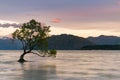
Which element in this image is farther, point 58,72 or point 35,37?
point 35,37

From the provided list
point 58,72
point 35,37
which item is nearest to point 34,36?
point 35,37

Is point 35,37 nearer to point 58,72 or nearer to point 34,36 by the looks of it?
point 34,36

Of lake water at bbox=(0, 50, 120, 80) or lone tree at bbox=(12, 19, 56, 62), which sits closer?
lake water at bbox=(0, 50, 120, 80)

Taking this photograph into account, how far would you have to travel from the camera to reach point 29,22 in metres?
108

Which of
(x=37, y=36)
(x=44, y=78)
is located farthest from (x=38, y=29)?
(x=44, y=78)

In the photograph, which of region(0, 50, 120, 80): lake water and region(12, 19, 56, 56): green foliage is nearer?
region(0, 50, 120, 80): lake water

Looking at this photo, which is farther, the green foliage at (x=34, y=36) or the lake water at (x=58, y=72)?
the green foliage at (x=34, y=36)

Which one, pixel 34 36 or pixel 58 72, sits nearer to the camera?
pixel 58 72

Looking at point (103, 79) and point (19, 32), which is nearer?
point (103, 79)

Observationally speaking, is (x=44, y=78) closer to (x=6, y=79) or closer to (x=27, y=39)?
(x=6, y=79)

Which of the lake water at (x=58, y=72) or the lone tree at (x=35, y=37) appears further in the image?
the lone tree at (x=35, y=37)

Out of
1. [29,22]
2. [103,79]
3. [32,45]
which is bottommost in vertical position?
[103,79]

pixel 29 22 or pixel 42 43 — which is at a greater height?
pixel 29 22

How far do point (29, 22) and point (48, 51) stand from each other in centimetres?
1068
